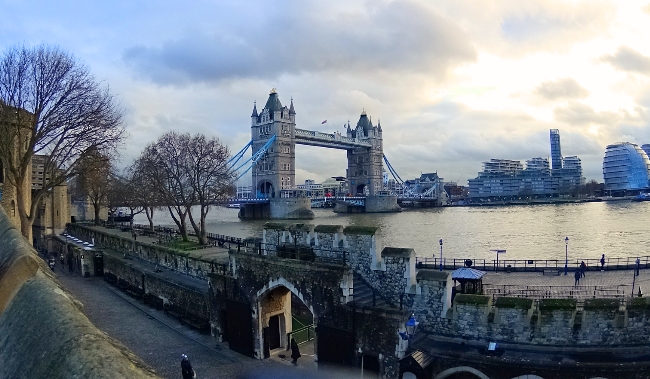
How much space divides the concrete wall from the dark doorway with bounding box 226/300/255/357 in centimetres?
1024

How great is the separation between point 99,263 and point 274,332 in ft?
67.1

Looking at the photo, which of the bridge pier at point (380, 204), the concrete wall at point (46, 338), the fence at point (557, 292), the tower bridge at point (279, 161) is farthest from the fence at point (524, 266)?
the bridge pier at point (380, 204)

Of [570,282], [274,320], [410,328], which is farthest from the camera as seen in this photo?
[570,282]

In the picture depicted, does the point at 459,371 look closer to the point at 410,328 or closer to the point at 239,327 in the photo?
the point at 410,328

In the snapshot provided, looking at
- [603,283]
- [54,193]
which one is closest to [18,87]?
[603,283]

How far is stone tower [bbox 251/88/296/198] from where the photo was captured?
396 ft

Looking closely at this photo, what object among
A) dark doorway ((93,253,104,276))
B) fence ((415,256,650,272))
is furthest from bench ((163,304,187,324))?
dark doorway ((93,253,104,276))

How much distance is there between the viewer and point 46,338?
3689 millimetres

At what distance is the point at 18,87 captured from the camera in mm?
20781

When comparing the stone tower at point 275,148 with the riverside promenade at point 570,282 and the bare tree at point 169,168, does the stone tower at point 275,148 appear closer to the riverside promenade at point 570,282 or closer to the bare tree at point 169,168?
the bare tree at point 169,168

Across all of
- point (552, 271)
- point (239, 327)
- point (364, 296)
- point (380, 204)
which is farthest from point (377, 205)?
point (364, 296)

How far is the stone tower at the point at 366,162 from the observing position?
148000mm

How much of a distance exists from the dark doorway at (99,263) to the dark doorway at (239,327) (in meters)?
18.8

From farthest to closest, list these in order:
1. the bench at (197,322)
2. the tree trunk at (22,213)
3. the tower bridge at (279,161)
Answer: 1. the tower bridge at (279,161)
2. the tree trunk at (22,213)
3. the bench at (197,322)
